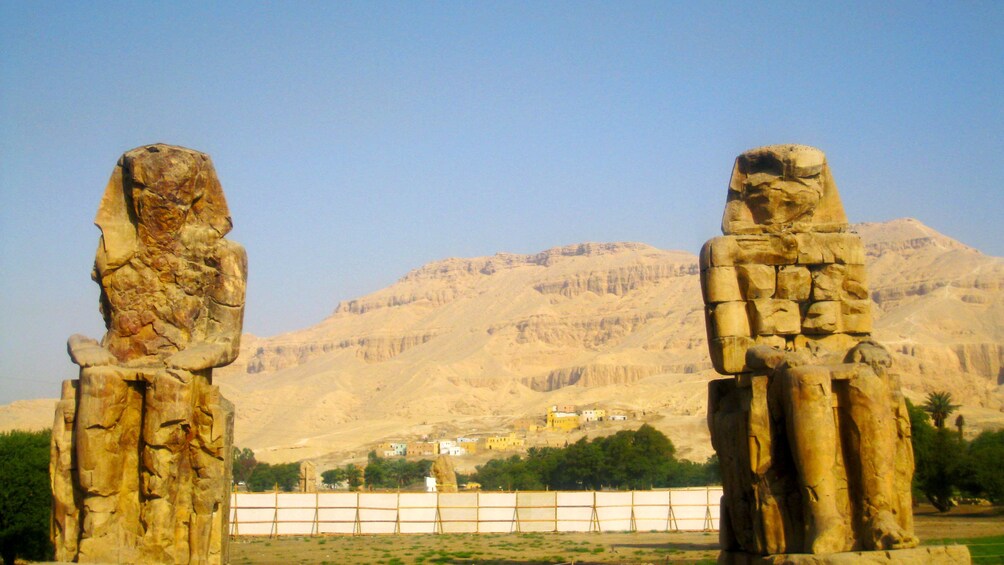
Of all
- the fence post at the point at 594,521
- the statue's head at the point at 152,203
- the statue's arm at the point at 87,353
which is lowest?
the fence post at the point at 594,521

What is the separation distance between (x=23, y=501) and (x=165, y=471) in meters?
9.57

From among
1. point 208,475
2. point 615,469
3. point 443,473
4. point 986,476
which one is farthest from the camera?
point 615,469

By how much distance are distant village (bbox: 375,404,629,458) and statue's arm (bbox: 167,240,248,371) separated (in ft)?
288

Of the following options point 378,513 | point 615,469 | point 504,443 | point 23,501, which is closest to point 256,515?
point 378,513

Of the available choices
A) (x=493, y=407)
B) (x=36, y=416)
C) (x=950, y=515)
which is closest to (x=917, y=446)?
(x=950, y=515)

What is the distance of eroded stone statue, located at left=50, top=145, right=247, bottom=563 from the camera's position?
36.0 feet

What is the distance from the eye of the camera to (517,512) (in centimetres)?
3098

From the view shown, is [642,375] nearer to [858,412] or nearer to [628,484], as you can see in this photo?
[628,484]

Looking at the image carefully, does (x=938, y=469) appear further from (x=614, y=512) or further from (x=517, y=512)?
Answer: (x=517, y=512)

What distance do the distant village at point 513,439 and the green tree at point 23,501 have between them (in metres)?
79.3

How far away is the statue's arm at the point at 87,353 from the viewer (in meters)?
11.2

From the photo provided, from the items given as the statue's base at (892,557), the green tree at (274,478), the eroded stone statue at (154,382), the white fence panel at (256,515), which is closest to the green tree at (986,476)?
the white fence panel at (256,515)

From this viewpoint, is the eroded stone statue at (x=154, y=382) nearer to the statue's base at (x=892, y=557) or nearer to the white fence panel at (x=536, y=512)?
the statue's base at (x=892, y=557)

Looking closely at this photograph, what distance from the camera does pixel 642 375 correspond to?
172 m
